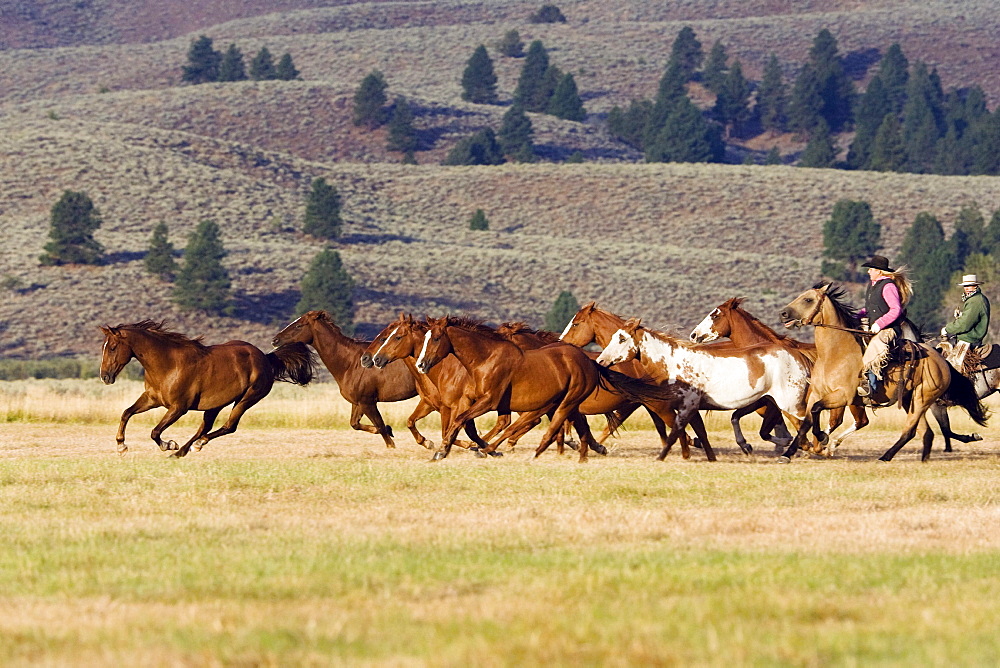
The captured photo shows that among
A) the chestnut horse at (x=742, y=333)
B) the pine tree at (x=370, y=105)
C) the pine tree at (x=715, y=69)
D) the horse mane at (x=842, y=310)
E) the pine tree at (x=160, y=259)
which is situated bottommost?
the pine tree at (x=160, y=259)

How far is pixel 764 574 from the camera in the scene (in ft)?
27.8

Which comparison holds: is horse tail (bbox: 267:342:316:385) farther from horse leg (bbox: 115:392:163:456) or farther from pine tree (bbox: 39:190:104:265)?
pine tree (bbox: 39:190:104:265)

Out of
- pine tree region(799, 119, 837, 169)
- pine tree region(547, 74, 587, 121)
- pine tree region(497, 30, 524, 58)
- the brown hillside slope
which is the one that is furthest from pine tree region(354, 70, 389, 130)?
pine tree region(497, 30, 524, 58)

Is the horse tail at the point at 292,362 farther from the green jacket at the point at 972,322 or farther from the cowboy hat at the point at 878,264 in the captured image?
the green jacket at the point at 972,322

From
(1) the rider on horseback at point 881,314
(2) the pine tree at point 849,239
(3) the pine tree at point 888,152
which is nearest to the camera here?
(1) the rider on horseback at point 881,314

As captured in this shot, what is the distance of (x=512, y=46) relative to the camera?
16412 cm

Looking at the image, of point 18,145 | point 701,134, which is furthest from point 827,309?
point 701,134

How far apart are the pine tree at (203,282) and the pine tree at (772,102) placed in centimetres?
9749

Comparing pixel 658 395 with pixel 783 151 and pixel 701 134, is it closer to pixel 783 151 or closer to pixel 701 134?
pixel 701 134

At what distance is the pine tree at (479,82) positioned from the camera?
145250mm

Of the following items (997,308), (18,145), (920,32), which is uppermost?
(920,32)

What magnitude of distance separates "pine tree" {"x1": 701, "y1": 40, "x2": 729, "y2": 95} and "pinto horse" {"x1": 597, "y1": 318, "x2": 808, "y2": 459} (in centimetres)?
13963

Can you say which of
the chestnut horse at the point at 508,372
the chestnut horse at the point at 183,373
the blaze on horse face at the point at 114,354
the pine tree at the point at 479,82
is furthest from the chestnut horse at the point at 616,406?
the pine tree at the point at 479,82

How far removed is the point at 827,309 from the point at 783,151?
133m
